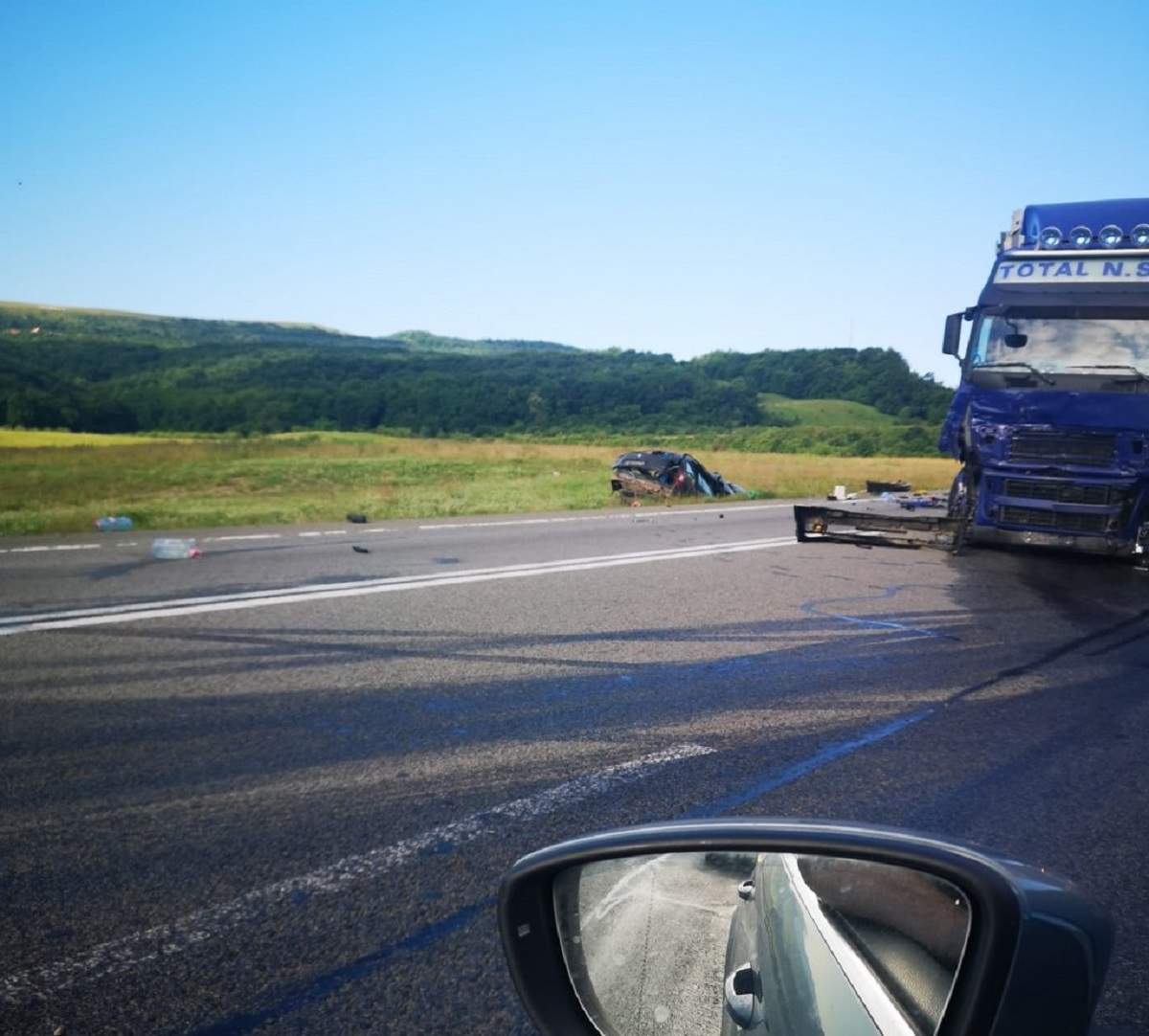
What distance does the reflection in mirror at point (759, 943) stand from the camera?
3.85ft

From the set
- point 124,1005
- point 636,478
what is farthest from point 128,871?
point 636,478

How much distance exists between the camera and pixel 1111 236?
1106 cm

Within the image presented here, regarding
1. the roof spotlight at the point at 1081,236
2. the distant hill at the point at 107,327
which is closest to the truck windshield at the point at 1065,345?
the roof spotlight at the point at 1081,236

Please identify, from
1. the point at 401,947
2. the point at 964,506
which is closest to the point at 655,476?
the point at 964,506

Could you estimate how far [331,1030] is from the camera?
7.92 ft

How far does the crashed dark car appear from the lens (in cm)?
2509

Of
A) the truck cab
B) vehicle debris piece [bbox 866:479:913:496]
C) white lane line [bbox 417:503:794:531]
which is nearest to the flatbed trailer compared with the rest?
the truck cab

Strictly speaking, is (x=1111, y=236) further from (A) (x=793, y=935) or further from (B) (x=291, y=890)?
(A) (x=793, y=935)

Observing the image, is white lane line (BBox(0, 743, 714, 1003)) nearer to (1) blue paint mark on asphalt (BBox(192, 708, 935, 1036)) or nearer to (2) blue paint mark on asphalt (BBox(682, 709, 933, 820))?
(1) blue paint mark on asphalt (BBox(192, 708, 935, 1036))

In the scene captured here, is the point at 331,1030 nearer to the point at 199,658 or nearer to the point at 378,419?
the point at 199,658

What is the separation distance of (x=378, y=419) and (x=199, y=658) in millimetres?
99239

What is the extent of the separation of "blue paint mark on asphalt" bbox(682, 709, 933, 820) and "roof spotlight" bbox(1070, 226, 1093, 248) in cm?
774

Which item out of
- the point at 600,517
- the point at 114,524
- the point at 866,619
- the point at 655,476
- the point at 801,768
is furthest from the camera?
the point at 655,476

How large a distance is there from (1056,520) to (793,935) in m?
10.6
